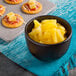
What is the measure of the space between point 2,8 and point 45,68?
34.0 inches

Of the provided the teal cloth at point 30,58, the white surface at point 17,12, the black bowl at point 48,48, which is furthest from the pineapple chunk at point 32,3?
the black bowl at point 48,48

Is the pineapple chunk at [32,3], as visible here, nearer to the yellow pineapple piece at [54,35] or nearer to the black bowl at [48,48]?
the black bowl at [48,48]

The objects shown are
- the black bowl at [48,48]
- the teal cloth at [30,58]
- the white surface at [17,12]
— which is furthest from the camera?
the white surface at [17,12]

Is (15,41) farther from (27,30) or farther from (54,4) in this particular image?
(54,4)

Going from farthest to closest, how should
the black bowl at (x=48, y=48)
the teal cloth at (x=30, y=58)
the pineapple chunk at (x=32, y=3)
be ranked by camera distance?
the pineapple chunk at (x=32, y=3)
the teal cloth at (x=30, y=58)
the black bowl at (x=48, y=48)

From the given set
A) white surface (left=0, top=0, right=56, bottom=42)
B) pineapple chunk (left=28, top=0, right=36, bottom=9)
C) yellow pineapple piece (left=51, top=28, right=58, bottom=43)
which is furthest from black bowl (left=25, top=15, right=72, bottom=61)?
pineapple chunk (left=28, top=0, right=36, bottom=9)

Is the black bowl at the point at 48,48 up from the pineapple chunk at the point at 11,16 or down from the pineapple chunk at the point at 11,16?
down

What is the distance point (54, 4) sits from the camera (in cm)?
190

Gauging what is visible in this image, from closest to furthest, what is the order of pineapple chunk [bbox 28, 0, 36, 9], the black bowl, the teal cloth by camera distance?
1. the black bowl
2. the teal cloth
3. pineapple chunk [bbox 28, 0, 36, 9]

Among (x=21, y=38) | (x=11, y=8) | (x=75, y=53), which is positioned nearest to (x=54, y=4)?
(x=11, y=8)

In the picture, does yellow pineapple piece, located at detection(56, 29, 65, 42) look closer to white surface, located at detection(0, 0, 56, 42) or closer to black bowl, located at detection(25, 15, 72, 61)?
black bowl, located at detection(25, 15, 72, 61)

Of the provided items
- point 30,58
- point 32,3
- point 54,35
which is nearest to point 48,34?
point 54,35

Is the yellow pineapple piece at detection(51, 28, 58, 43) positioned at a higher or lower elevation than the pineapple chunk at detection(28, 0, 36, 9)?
lower

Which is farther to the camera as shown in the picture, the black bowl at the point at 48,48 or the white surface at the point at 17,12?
the white surface at the point at 17,12
